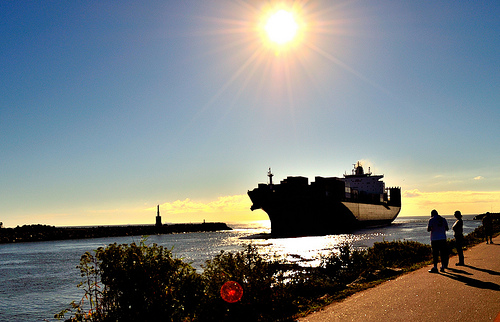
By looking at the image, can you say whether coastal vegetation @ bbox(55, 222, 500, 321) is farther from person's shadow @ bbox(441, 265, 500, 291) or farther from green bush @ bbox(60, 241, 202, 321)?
person's shadow @ bbox(441, 265, 500, 291)

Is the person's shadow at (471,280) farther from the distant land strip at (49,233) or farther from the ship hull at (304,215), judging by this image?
the distant land strip at (49,233)

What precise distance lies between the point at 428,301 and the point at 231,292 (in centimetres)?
372

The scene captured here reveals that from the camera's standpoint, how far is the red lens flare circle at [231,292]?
7006 mm

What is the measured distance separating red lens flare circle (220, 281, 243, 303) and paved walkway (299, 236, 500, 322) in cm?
126

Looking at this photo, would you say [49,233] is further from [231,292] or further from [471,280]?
[471,280]

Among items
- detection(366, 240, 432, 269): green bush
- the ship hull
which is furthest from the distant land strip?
detection(366, 240, 432, 269): green bush

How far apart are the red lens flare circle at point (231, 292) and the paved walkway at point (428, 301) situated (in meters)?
1.26

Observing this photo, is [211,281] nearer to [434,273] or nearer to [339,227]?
[434,273]

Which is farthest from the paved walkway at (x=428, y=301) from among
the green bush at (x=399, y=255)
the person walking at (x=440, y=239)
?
the green bush at (x=399, y=255)

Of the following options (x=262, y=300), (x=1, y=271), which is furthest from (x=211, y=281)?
(x=1, y=271)

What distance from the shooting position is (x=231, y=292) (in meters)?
7.09

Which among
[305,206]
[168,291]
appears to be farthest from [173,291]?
[305,206]

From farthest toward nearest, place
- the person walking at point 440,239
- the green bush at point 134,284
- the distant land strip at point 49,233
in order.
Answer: the distant land strip at point 49,233 → the person walking at point 440,239 → the green bush at point 134,284

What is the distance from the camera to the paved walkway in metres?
6.15
